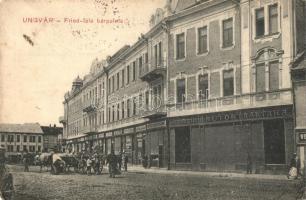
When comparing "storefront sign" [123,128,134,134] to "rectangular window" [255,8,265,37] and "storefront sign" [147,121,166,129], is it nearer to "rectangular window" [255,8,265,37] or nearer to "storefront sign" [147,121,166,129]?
"storefront sign" [147,121,166,129]

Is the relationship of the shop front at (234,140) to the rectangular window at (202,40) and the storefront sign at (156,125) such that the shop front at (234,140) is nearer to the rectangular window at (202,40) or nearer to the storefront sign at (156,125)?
the storefront sign at (156,125)

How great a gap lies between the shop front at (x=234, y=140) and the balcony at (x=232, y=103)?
0.81 ft

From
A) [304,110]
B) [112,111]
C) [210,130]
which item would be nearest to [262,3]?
[304,110]

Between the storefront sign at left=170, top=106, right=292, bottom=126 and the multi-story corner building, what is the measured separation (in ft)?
0.14

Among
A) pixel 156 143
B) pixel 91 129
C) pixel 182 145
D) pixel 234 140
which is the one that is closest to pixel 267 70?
pixel 234 140

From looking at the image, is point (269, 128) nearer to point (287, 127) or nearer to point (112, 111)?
point (287, 127)

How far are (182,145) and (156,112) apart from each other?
225cm

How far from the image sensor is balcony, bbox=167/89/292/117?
63.5 ft

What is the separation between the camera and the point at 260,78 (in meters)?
20.2

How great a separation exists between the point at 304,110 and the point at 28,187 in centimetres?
1063

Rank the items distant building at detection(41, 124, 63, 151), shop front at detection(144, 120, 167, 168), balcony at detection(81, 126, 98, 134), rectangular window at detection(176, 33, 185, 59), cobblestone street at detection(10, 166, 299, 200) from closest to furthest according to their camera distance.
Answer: cobblestone street at detection(10, 166, 299, 200)
rectangular window at detection(176, 33, 185, 59)
shop front at detection(144, 120, 167, 168)
balcony at detection(81, 126, 98, 134)
distant building at detection(41, 124, 63, 151)

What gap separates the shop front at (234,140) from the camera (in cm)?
1945

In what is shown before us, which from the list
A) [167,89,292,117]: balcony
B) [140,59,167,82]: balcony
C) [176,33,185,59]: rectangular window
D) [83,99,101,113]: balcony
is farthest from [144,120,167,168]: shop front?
[83,99,101,113]: balcony

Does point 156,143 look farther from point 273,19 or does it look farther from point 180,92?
point 273,19
